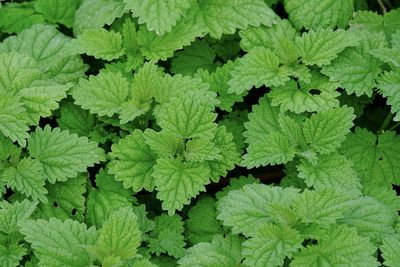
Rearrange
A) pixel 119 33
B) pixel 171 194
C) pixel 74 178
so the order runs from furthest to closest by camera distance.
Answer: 1. pixel 119 33
2. pixel 74 178
3. pixel 171 194

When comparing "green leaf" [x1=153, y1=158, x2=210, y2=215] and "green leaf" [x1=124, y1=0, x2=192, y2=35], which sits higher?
"green leaf" [x1=124, y1=0, x2=192, y2=35]

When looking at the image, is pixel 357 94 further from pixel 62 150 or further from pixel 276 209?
pixel 62 150

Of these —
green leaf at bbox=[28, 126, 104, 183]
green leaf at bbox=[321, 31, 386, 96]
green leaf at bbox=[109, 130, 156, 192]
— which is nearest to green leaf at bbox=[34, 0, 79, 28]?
green leaf at bbox=[28, 126, 104, 183]

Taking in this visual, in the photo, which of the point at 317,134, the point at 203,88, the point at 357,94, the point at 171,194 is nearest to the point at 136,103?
the point at 203,88

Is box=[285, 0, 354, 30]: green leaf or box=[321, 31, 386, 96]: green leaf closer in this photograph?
box=[321, 31, 386, 96]: green leaf

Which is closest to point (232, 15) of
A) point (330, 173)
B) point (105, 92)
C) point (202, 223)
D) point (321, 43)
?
point (321, 43)

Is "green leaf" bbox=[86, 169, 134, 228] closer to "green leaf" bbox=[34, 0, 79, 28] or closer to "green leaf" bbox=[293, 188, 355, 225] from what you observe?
"green leaf" bbox=[293, 188, 355, 225]

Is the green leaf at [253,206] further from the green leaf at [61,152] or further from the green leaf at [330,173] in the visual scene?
the green leaf at [61,152]
